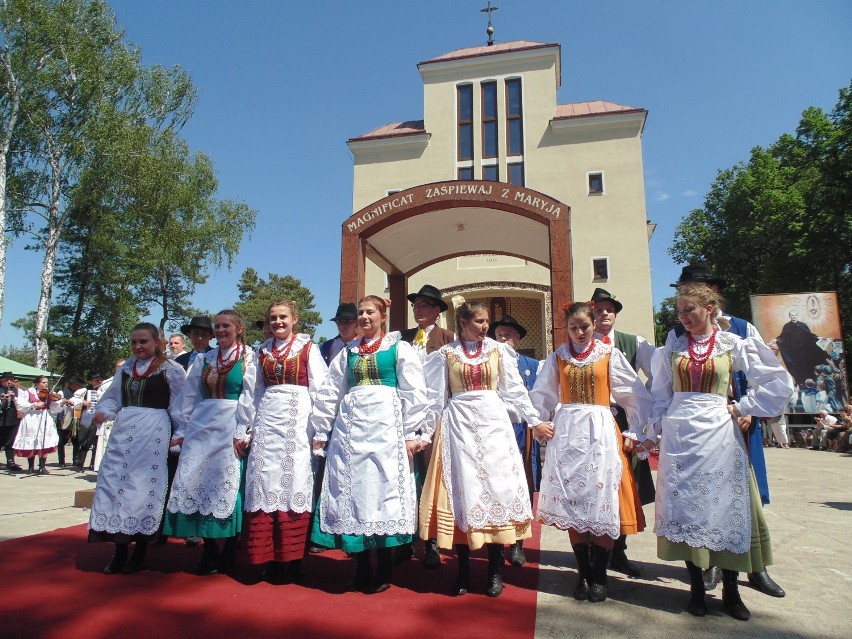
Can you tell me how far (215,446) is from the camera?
166 inches

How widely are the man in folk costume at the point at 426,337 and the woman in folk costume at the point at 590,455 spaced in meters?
1.06

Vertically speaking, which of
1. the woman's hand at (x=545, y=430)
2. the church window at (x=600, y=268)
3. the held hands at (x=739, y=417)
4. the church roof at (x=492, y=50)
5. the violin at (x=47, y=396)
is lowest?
the woman's hand at (x=545, y=430)

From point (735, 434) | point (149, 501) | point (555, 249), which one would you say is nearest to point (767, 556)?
point (735, 434)

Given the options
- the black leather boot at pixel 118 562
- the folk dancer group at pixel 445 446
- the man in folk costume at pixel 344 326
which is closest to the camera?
the folk dancer group at pixel 445 446

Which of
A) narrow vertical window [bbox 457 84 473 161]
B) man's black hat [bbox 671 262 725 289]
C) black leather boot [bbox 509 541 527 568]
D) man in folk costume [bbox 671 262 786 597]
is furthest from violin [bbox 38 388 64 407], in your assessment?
narrow vertical window [bbox 457 84 473 161]

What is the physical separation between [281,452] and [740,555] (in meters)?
2.88

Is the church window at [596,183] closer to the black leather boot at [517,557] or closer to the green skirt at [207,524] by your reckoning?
the black leather boot at [517,557]

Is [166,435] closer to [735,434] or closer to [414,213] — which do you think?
[735,434]

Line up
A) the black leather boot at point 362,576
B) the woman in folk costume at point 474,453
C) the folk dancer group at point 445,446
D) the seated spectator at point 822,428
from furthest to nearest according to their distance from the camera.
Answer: the seated spectator at point 822,428
the black leather boot at point 362,576
the woman in folk costume at point 474,453
the folk dancer group at point 445,446

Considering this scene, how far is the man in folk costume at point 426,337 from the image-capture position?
446 cm

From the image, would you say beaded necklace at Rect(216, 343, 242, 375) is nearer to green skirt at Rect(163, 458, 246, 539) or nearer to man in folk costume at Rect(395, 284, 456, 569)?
green skirt at Rect(163, 458, 246, 539)

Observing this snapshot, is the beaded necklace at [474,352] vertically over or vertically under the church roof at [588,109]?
under

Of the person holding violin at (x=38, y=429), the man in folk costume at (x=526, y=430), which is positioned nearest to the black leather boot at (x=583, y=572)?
the man in folk costume at (x=526, y=430)

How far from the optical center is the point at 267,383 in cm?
424
